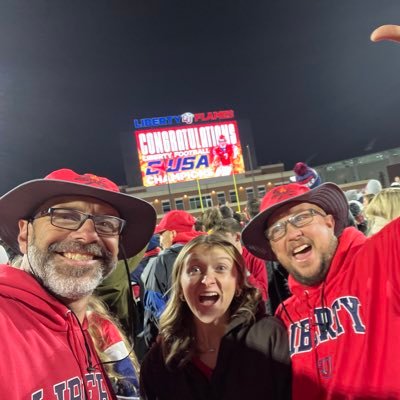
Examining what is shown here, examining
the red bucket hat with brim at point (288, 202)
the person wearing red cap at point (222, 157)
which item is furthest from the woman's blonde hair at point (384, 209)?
the person wearing red cap at point (222, 157)

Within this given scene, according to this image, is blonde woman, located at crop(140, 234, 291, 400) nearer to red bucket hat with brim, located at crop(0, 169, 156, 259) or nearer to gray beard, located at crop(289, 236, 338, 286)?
gray beard, located at crop(289, 236, 338, 286)

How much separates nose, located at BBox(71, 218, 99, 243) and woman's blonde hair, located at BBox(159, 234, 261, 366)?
0.78 meters

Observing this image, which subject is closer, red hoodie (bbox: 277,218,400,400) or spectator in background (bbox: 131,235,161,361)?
red hoodie (bbox: 277,218,400,400)

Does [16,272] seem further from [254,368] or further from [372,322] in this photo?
[372,322]

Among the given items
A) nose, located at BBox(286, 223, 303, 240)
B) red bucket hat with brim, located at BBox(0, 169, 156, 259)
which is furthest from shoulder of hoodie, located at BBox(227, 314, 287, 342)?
red bucket hat with brim, located at BBox(0, 169, 156, 259)

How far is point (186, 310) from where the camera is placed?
2.54m

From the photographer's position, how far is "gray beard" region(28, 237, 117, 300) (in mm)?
1835

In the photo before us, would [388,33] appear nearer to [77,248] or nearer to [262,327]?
[262,327]

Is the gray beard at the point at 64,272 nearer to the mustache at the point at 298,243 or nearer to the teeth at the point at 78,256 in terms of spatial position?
the teeth at the point at 78,256

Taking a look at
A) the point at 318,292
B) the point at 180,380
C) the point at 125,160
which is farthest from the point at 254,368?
the point at 125,160

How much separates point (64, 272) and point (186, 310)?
0.99 metres

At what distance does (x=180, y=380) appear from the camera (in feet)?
6.78

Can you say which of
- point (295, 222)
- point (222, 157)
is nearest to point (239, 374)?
point (295, 222)

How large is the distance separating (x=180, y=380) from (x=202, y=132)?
141ft
